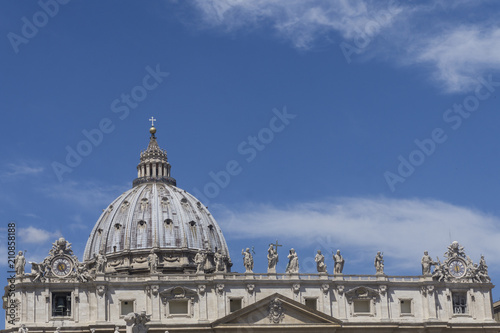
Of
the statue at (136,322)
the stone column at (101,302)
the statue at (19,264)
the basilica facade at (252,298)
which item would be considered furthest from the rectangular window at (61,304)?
the statue at (136,322)

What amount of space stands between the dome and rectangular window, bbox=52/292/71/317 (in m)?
49.6

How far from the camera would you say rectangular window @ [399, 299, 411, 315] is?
442 feet

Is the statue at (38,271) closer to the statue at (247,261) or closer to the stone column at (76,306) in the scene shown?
the stone column at (76,306)

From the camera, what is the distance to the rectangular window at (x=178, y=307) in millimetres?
129500

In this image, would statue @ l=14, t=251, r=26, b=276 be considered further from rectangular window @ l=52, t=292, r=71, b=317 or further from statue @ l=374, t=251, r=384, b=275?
statue @ l=374, t=251, r=384, b=275

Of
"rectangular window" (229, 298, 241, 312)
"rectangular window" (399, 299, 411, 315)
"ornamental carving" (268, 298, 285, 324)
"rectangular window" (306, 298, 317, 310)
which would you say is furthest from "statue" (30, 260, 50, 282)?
"rectangular window" (399, 299, 411, 315)

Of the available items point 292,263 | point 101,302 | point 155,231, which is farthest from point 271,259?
point 155,231

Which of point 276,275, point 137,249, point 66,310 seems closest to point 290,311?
point 276,275

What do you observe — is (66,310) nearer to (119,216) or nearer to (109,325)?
(109,325)

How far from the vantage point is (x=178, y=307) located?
129750 mm

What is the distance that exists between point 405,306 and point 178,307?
27360mm

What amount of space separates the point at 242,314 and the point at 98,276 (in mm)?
16934

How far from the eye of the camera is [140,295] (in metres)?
129

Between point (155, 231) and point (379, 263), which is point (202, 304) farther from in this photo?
point (155, 231)
